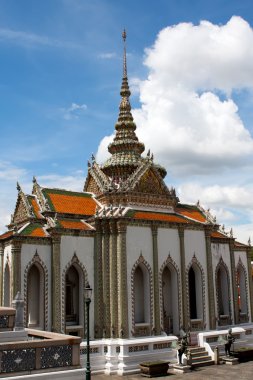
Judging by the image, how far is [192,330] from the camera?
26953 mm

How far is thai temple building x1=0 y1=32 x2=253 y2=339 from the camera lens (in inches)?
943

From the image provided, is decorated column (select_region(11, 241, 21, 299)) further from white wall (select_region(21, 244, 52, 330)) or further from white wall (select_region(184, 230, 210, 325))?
white wall (select_region(184, 230, 210, 325))

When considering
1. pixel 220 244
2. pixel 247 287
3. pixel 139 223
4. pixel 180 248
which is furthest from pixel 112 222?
pixel 247 287

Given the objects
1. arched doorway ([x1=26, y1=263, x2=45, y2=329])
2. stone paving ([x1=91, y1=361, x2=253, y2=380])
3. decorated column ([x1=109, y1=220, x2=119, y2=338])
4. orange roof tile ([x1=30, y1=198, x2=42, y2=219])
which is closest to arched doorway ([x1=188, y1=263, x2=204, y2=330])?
stone paving ([x1=91, y1=361, x2=253, y2=380])

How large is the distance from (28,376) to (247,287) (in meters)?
23.8

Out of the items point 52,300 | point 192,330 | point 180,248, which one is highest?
point 180,248

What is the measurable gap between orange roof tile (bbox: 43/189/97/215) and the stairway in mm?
9797

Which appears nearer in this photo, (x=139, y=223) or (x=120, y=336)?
(x=120, y=336)

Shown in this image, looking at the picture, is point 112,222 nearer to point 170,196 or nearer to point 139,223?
point 139,223

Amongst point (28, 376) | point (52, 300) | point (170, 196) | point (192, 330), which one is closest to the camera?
point (28, 376)

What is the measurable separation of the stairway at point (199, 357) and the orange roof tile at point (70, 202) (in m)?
9.80

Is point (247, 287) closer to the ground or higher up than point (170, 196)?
closer to the ground

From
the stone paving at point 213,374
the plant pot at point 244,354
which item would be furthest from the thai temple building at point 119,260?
the plant pot at point 244,354

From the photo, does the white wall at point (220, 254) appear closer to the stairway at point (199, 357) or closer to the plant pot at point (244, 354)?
the plant pot at point (244, 354)
